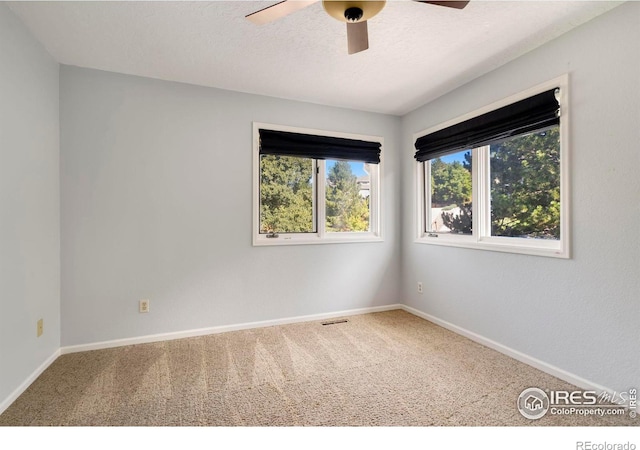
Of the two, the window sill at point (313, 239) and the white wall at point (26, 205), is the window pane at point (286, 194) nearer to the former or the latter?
the window sill at point (313, 239)

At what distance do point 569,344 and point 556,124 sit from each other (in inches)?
59.5

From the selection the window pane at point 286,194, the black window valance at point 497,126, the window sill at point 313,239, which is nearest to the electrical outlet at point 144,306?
the window sill at point 313,239

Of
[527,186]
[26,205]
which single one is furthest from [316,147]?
[26,205]

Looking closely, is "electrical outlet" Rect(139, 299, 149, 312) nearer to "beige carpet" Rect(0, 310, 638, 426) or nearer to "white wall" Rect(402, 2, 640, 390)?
"beige carpet" Rect(0, 310, 638, 426)

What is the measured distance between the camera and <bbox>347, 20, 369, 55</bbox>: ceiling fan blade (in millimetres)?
1650

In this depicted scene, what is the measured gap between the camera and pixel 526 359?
2.30 m

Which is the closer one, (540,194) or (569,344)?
(569,344)

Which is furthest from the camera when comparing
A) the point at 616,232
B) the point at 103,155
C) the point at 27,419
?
the point at 103,155

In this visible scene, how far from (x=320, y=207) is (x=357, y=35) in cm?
191

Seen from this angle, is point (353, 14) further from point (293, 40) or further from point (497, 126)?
point (497, 126)

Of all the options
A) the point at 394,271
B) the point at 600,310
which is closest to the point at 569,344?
the point at 600,310

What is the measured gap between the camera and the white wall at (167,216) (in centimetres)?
250
